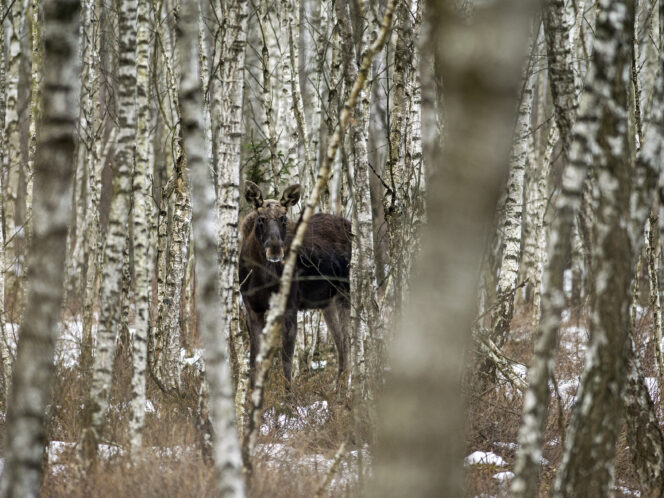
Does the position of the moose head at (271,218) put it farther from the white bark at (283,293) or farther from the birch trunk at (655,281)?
the white bark at (283,293)

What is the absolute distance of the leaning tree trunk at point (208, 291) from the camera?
3072mm

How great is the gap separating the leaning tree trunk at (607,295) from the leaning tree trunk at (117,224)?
104 inches

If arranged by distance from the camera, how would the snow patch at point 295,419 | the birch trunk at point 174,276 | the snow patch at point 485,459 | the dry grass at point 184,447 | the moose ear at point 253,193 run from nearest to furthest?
1. the dry grass at point 184,447
2. the snow patch at point 485,459
3. the birch trunk at point 174,276
4. the snow patch at point 295,419
5. the moose ear at point 253,193

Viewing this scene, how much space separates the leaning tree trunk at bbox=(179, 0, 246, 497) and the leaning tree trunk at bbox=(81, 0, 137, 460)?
3.40 ft

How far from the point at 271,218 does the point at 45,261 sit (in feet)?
A: 18.6

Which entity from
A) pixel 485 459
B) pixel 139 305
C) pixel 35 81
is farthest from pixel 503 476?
pixel 35 81

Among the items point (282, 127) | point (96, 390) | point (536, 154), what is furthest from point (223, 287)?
point (536, 154)

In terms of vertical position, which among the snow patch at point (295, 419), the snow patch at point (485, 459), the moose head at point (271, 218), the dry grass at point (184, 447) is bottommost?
the snow patch at point (485, 459)

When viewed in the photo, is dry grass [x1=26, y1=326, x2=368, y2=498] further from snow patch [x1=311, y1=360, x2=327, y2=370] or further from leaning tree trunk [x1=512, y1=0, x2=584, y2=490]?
snow patch [x1=311, y1=360, x2=327, y2=370]

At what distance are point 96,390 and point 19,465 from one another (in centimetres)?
Result: 154

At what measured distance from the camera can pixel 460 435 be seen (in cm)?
237

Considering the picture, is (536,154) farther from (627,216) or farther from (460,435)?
(460,435)

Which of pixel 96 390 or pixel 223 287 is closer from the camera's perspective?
pixel 96 390

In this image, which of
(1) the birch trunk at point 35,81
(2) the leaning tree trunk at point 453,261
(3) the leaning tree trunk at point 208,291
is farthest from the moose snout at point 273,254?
(2) the leaning tree trunk at point 453,261
